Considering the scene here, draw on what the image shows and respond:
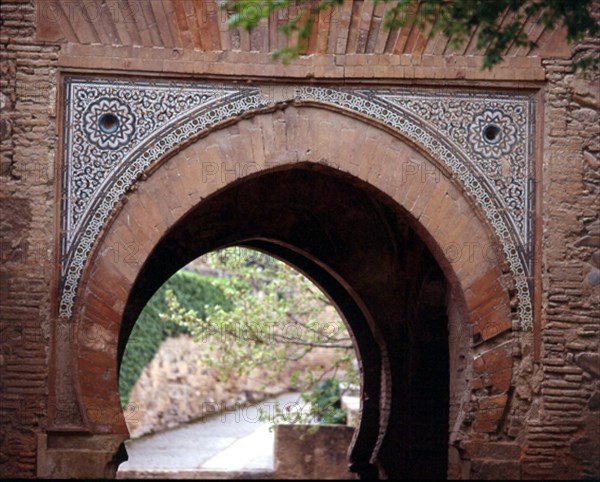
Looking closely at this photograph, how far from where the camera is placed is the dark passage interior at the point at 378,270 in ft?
34.5

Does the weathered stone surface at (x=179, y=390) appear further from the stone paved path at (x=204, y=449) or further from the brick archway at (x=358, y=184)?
the brick archway at (x=358, y=184)

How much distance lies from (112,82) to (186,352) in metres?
14.2

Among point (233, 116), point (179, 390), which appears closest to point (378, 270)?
point (233, 116)

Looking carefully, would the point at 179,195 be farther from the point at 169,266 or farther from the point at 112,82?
the point at 169,266

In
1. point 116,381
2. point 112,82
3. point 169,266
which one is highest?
point 112,82

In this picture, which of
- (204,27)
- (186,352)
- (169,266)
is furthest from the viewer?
(186,352)

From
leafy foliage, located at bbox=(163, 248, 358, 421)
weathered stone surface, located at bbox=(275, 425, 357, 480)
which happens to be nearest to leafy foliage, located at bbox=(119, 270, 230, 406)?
leafy foliage, located at bbox=(163, 248, 358, 421)

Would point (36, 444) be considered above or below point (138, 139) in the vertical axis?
below

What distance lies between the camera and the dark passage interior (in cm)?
1052

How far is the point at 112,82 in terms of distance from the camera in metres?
8.05

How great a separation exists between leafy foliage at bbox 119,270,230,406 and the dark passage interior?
6434 millimetres

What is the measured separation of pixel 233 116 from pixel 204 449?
1223cm

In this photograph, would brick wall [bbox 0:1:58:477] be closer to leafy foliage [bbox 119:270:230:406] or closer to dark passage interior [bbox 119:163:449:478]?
dark passage interior [bbox 119:163:449:478]

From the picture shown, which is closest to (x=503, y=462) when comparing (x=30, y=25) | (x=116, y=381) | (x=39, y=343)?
(x=116, y=381)
